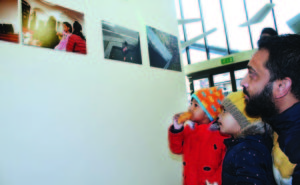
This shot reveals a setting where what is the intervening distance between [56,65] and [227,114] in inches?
54.4

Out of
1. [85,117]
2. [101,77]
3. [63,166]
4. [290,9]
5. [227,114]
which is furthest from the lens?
[290,9]

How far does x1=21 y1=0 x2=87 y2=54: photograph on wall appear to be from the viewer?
1.65 metres

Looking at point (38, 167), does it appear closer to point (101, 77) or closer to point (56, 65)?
point (56, 65)

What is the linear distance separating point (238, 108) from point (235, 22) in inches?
297

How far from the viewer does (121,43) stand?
7.80 ft

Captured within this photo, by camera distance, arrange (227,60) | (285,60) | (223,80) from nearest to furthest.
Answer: (285,60)
(227,60)
(223,80)

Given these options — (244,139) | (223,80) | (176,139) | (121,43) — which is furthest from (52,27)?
(223,80)

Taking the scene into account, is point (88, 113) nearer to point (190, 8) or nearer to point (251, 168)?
point (251, 168)

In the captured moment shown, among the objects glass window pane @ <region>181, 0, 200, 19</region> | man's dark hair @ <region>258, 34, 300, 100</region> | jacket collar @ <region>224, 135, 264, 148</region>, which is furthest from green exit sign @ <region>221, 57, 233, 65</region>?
man's dark hair @ <region>258, 34, 300, 100</region>

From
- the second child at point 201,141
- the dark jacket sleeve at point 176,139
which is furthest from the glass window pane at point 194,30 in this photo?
the dark jacket sleeve at point 176,139

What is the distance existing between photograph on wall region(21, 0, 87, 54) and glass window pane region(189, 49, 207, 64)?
22.0 ft

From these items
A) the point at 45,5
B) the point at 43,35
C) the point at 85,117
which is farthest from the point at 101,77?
the point at 45,5

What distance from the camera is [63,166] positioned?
171 centimetres

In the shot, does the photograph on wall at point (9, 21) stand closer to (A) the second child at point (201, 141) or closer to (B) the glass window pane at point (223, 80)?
(A) the second child at point (201, 141)
